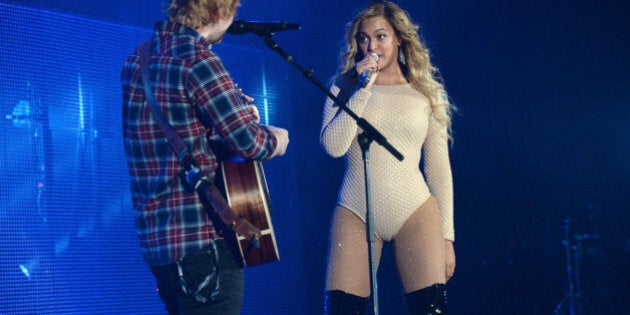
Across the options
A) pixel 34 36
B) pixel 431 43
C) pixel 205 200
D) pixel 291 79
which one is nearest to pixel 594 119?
pixel 431 43

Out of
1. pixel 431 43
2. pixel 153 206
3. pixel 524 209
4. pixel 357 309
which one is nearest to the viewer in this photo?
pixel 153 206

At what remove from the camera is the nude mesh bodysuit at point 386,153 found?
2.83 meters

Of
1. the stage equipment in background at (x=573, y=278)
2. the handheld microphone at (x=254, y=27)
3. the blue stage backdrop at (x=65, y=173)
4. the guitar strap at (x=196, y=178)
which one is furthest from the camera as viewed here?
the stage equipment in background at (x=573, y=278)

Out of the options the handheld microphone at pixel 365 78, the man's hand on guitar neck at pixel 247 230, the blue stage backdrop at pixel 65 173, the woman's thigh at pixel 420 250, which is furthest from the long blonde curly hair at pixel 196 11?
the blue stage backdrop at pixel 65 173

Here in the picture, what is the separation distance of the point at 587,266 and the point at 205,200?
18.5ft

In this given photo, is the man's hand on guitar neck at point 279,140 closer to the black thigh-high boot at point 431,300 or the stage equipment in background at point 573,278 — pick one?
the black thigh-high boot at point 431,300

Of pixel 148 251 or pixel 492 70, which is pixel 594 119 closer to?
pixel 492 70

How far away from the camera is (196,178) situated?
196 centimetres

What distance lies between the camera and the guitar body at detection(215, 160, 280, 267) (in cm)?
206

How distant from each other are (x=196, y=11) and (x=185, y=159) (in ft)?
1.67

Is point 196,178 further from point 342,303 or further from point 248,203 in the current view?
point 342,303

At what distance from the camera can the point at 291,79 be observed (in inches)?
249

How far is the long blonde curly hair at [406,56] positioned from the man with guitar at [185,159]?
1177 mm

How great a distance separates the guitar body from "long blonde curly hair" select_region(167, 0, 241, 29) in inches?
18.7
